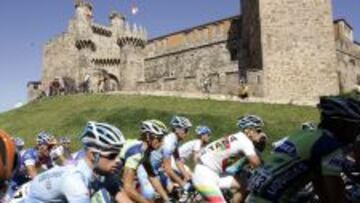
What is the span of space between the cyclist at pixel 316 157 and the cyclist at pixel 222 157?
325 centimetres

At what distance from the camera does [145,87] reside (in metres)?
54.8

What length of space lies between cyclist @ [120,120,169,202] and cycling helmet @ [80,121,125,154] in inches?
A: 84.8

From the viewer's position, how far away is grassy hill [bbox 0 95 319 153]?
96.2 feet

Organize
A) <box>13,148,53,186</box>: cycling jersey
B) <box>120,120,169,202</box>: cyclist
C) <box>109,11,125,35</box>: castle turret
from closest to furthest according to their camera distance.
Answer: <box>120,120,169,202</box>: cyclist → <box>13,148,53,186</box>: cycling jersey → <box>109,11,125,35</box>: castle turret

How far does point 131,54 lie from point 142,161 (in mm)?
54727

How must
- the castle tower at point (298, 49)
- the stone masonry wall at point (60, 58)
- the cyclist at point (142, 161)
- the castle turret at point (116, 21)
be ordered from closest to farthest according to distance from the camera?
the cyclist at point (142, 161) < the castle tower at point (298, 49) < the stone masonry wall at point (60, 58) < the castle turret at point (116, 21)

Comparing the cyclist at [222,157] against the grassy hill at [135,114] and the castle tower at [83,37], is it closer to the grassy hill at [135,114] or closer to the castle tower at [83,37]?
the grassy hill at [135,114]

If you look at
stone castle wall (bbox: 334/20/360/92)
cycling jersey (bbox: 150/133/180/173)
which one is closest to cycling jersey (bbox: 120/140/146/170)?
cycling jersey (bbox: 150/133/180/173)

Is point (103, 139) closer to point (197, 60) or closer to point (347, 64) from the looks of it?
point (347, 64)

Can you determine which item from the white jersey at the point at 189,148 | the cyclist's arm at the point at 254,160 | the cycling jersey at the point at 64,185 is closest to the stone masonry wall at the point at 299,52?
the white jersey at the point at 189,148

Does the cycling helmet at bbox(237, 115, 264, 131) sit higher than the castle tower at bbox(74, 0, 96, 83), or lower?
lower

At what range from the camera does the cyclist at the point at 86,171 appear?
210 inches

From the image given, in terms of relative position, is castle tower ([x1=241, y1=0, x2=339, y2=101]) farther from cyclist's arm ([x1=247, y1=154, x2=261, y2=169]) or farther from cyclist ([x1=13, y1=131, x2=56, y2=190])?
cyclist's arm ([x1=247, y1=154, x2=261, y2=169])

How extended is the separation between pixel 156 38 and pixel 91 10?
11.0m
